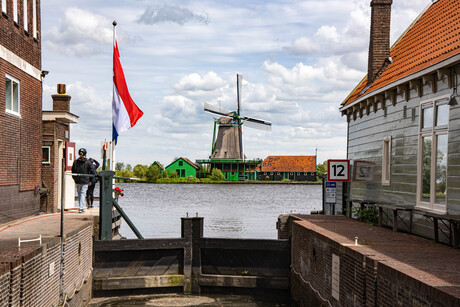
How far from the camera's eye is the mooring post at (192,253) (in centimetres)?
1636

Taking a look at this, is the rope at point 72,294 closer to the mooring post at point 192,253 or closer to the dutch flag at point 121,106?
the mooring post at point 192,253

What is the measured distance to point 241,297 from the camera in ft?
53.3

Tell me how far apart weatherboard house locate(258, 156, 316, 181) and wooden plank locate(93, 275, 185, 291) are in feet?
337

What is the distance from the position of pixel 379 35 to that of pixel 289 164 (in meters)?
101

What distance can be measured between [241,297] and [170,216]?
26.9 meters

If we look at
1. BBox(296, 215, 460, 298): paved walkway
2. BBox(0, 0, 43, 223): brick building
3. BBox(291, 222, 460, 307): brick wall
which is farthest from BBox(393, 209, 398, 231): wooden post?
BBox(0, 0, 43, 223): brick building

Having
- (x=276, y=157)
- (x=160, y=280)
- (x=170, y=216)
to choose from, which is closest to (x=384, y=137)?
(x=160, y=280)

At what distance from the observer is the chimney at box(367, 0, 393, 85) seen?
18.7 metres

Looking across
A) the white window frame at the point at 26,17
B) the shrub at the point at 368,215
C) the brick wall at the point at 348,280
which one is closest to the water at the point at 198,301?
the brick wall at the point at 348,280

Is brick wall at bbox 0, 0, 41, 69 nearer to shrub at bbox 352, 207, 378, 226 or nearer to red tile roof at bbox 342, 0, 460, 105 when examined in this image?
red tile roof at bbox 342, 0, 460, 105

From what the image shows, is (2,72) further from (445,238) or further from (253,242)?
(445,238)

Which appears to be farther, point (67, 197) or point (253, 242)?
point (67, 197)

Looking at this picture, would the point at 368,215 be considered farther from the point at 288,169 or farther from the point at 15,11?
the point at 288,169

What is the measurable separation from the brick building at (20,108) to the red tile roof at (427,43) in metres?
9.99
